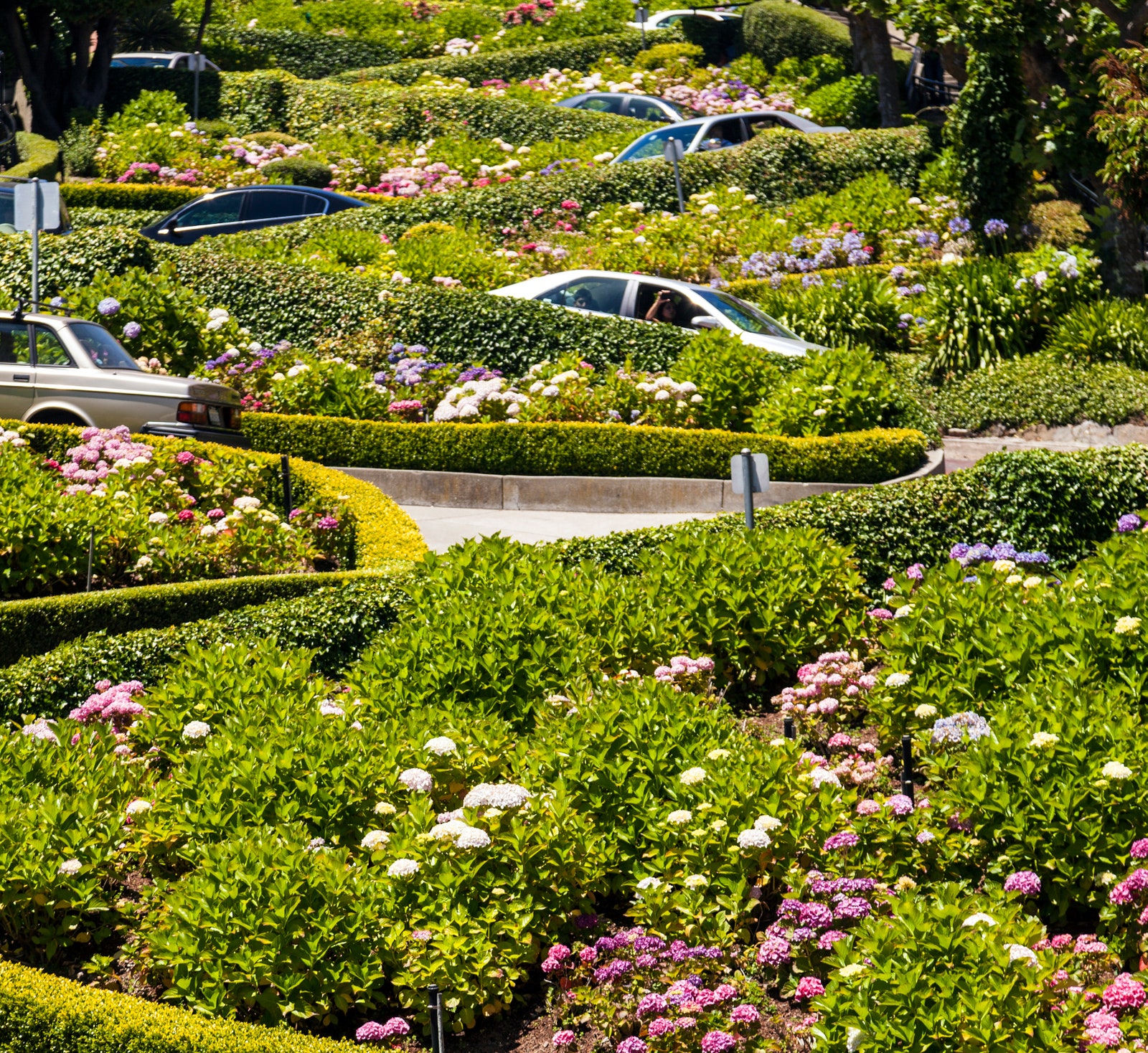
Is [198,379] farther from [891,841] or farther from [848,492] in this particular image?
[891,841]

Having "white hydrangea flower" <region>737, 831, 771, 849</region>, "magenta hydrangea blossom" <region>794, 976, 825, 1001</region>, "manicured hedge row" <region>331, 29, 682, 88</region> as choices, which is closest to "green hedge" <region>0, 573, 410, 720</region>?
"white hydrangea flower" <region>737, 831, 771, 849</region>

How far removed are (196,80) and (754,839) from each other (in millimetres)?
28350

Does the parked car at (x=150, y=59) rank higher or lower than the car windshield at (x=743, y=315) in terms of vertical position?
higher

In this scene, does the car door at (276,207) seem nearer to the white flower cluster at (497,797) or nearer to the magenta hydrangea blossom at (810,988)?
the white flower cluster at (497,797)

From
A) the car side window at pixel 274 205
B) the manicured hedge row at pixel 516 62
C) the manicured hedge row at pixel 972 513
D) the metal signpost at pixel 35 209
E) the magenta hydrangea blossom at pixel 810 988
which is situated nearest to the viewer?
the magenta hydrangea blossom at pixel 810 988

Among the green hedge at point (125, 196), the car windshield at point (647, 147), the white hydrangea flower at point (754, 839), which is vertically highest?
the white hydrangea flower at point (754, 839)

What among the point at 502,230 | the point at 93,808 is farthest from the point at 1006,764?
the point at 502,230

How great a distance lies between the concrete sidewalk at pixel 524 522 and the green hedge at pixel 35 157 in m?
16.0

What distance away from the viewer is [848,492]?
34.7 ft

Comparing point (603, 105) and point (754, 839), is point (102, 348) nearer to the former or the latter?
point (754, 839)

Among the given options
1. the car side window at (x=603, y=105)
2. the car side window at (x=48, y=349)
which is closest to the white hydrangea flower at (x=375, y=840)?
the car side window at (x=48, y=349)

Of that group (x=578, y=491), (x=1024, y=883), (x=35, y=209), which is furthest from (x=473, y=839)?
(x=35, y=209)

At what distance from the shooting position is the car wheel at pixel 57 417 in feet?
43.6

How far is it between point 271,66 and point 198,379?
2851cm
